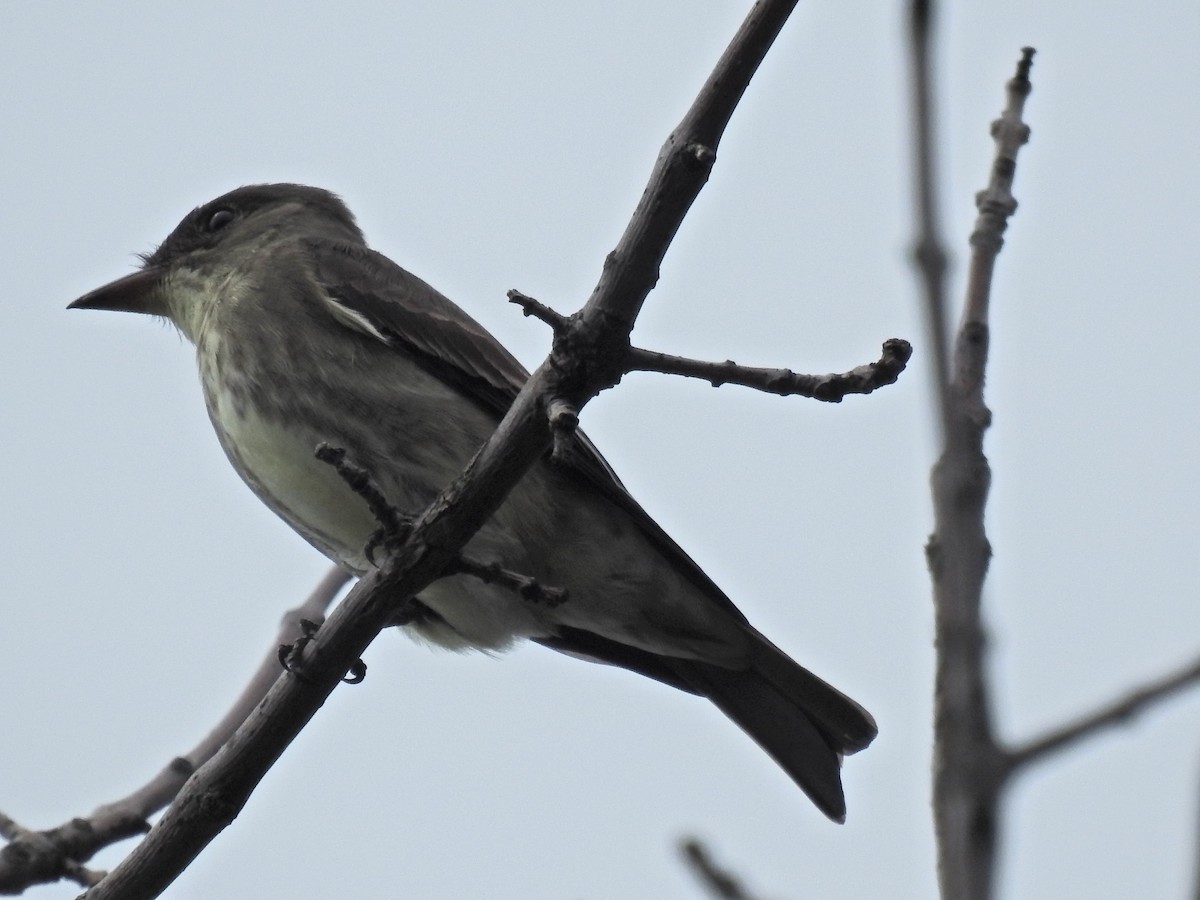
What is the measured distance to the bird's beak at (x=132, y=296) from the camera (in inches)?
276

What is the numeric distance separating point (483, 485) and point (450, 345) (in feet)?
6.73

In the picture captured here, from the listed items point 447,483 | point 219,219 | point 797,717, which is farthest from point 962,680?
point 219,219

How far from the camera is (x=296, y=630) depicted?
5.46 meters

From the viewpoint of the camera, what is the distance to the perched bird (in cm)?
537

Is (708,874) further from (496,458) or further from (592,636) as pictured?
(592,636)

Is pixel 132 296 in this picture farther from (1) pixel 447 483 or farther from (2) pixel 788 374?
(2) pixel 788 374

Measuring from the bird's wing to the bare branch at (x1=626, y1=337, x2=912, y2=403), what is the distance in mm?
1733

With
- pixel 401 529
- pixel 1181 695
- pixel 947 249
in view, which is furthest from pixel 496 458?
pixel 1181 695

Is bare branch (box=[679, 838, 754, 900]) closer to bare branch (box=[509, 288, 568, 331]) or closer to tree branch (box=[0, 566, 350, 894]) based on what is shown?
bare branch (box=[509, 288, 568, 331])

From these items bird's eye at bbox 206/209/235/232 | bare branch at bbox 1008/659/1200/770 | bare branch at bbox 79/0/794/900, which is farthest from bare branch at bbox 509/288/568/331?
bird's eye at bbox 206/209/235/232

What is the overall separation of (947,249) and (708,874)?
0.94 m

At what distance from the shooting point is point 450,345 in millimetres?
5824

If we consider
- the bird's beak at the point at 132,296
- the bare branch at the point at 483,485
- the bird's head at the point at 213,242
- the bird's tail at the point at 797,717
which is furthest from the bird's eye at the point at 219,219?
the bare branch at the point at 483,485

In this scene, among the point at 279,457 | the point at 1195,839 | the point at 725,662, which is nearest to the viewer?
the point at 1195,839
